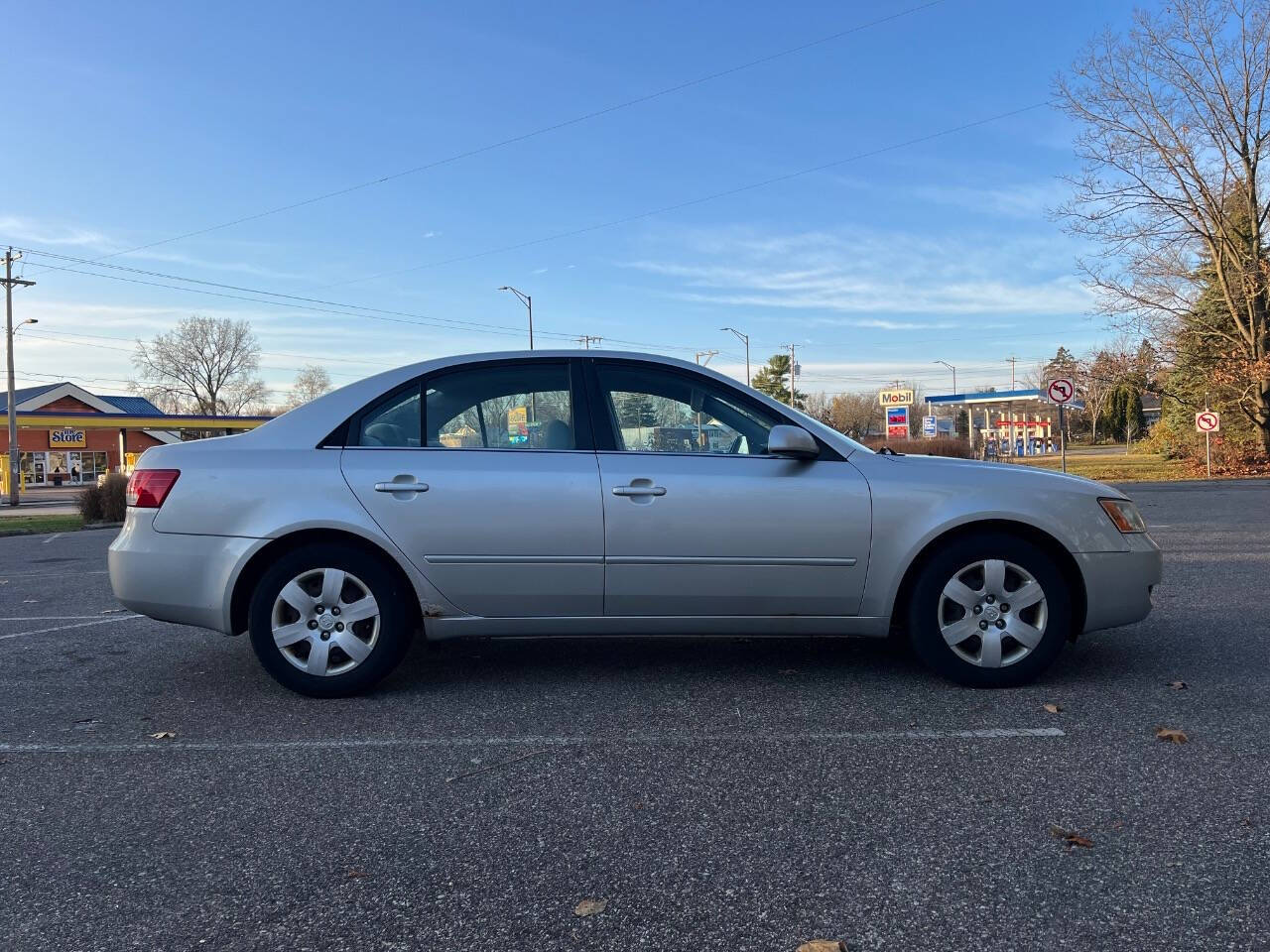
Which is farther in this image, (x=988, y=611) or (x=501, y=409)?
(x=501, y=409)

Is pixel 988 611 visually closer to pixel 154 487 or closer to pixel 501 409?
pixel 501 409

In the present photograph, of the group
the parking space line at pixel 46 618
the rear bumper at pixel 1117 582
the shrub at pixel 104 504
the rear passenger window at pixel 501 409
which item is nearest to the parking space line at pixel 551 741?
the rear bumper at pixel 1117 582

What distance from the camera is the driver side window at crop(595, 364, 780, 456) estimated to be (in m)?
4.55

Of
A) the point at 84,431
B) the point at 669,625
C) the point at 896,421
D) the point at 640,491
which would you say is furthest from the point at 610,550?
the point at 84,431

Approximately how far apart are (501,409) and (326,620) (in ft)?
4.26

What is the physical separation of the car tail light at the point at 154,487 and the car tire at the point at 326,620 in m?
0.64

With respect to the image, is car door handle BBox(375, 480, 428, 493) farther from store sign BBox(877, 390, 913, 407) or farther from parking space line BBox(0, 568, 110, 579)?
store sign BBox(877, 390, 913, 407)

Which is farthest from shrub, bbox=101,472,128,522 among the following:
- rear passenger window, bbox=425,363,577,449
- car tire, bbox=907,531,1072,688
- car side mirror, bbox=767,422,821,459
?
car tire, bbox=907,531,1072,688

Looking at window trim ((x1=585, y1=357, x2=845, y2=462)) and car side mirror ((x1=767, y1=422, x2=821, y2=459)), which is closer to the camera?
car side mirror ((x1=767, y1=422, x2=821, y2=459))

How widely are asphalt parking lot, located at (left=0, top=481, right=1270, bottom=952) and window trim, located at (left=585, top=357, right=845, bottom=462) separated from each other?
1.14 m

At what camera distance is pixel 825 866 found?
2.65 metres

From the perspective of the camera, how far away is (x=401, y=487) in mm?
4375

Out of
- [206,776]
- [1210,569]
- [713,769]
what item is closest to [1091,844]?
[713,769]

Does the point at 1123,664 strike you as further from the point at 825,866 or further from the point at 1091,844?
the point at 825,866
